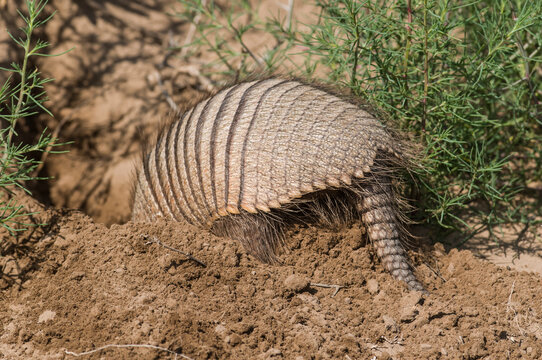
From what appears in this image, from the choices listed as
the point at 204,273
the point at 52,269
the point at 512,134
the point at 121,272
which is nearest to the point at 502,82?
the point at 512,134

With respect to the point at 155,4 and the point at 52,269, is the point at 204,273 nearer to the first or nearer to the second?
the point at 52,269

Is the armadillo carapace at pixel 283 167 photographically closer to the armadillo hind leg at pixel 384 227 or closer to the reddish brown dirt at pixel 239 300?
the armadillo hind leg at pixel 384 227


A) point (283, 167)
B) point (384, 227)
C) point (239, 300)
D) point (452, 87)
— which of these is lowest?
point (239, 300)

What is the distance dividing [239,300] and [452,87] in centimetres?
210

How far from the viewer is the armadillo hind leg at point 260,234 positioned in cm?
334

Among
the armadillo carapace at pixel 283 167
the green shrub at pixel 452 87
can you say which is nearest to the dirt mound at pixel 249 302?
the armadillo carapace at pixel 283 167

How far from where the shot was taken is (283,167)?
3096 mm

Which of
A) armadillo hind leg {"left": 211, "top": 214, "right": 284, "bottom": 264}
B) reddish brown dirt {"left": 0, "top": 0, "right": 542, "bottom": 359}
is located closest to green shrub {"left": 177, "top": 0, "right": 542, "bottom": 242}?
reddish brown dirt {"left": 0, "top": 0, "right": 542, "bottom": 359}

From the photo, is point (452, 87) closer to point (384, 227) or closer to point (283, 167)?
point (384, 227)

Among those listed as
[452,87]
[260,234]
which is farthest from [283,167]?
[452,87]

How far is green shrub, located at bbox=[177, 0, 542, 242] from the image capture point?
310cm

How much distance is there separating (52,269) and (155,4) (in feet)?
12.3

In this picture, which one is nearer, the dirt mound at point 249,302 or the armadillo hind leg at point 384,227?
the dirt mound at point 249,302

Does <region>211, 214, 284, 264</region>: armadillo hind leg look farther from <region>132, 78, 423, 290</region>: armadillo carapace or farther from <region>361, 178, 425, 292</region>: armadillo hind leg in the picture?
<region>361, 178, 425, 292</region>: armadillo hind leg
